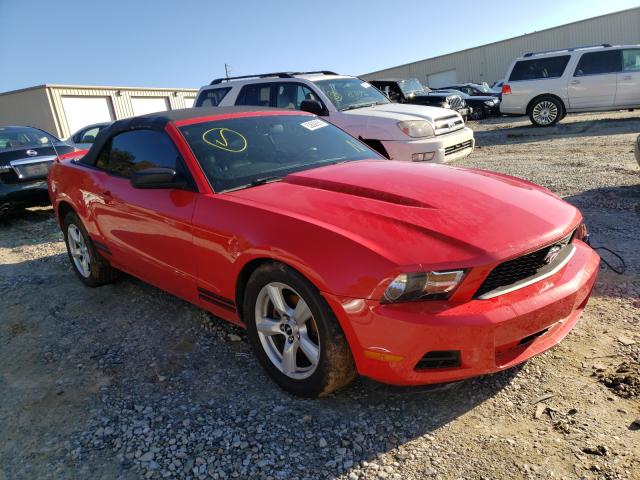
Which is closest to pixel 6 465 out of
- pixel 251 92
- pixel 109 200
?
pixel 109 200

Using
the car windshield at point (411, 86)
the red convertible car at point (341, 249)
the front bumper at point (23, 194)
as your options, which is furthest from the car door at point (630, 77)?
the front bumper at point (23, 194)

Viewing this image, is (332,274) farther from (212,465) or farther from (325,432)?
(212,465)

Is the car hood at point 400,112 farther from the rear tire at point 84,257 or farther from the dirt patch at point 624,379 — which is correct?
the dirt patch at point 624,379

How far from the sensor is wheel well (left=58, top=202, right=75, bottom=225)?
464cm

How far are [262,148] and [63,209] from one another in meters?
2.53

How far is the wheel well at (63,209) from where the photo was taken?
15.2 ft

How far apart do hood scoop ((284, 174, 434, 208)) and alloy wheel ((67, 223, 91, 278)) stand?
8.05 feet

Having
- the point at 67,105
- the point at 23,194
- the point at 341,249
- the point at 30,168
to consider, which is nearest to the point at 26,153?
the point at 30,168

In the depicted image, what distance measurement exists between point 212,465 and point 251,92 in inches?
278

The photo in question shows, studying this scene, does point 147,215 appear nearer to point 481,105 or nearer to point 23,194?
point 23,194

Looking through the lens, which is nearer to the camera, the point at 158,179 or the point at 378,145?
the point at 158,179

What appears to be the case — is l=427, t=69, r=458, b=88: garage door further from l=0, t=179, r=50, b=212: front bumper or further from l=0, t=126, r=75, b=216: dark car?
l=0, t=179, r=50, b=212: front bumper

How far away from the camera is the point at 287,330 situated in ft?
8.49

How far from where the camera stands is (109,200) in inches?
151
